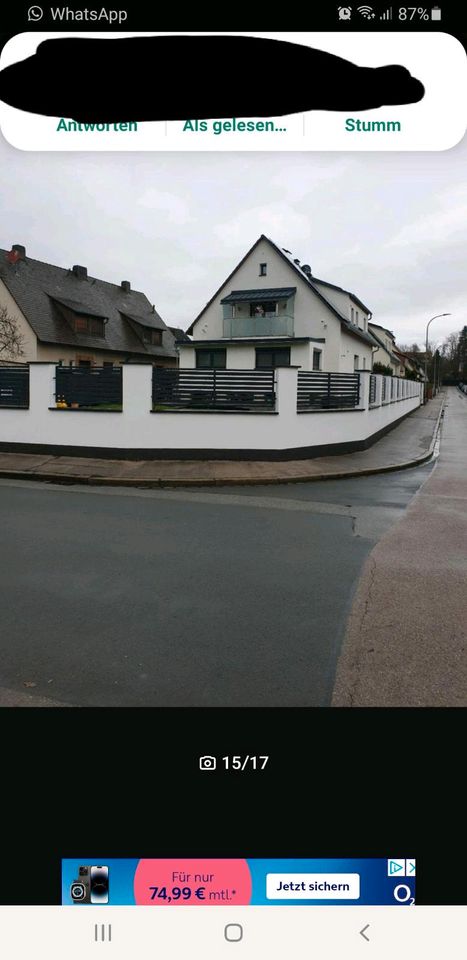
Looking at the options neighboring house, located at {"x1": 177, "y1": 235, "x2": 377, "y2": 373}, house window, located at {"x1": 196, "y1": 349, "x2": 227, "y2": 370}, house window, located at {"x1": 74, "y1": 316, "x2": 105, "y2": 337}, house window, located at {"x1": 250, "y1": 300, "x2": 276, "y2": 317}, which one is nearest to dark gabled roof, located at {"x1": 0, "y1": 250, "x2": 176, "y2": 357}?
house window, located at {"x1": 74, "y1": 316, "x2": 105, "y2": 337}

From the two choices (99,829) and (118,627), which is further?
(118,627)

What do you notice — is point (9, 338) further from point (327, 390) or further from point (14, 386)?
point (327, 390)

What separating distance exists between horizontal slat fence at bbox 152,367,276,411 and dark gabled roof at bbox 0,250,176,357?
1800 centimetres

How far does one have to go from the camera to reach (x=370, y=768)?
124 cm

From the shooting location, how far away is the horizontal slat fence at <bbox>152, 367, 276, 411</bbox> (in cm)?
1157

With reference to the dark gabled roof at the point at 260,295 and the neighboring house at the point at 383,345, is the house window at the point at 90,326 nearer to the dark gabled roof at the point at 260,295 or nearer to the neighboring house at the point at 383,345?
the dark gabled roof at the point at 260,295

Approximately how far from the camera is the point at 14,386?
12.3m

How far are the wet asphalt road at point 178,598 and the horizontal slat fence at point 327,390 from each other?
15.4ft

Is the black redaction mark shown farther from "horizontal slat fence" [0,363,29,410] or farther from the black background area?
"horizontal slat fence" [0,363,29,410]

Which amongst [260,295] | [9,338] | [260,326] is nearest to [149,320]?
[9,338]

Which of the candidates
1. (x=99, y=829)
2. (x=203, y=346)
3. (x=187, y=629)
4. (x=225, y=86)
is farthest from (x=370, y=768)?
(x=203, y=346)

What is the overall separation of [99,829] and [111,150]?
5.27 feet

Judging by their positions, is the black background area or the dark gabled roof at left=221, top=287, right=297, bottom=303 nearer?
the black background area

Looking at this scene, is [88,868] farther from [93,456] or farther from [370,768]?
[93,456]
